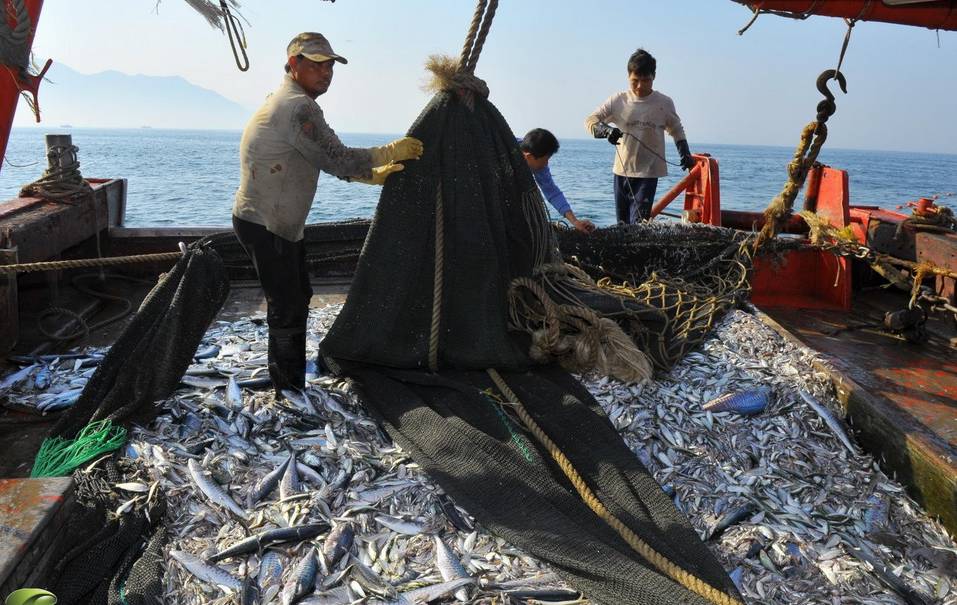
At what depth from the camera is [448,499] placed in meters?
3.58

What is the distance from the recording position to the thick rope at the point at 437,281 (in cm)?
456

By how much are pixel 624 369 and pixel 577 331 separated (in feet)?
1.47

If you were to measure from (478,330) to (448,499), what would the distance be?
1.37 m

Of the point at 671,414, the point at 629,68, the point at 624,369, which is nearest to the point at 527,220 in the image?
the point at 624,369

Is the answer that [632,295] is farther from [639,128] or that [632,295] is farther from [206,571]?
[206,571]

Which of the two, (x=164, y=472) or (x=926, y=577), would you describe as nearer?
(x=926, y=577)

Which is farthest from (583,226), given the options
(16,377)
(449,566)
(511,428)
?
(16,377)

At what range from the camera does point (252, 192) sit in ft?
13.9

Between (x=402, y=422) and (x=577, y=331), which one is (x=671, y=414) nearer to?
(x=577, y=331)

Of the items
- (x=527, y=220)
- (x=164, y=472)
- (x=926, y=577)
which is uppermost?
(x=527, y=220)

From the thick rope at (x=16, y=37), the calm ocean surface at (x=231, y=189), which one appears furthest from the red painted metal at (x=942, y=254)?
the calm ocean surface at (x=231, y=189)

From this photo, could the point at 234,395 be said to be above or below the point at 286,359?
below

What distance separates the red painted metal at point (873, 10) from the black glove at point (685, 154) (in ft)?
9.27

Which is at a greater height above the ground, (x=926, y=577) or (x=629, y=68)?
(x=629, y=68)
